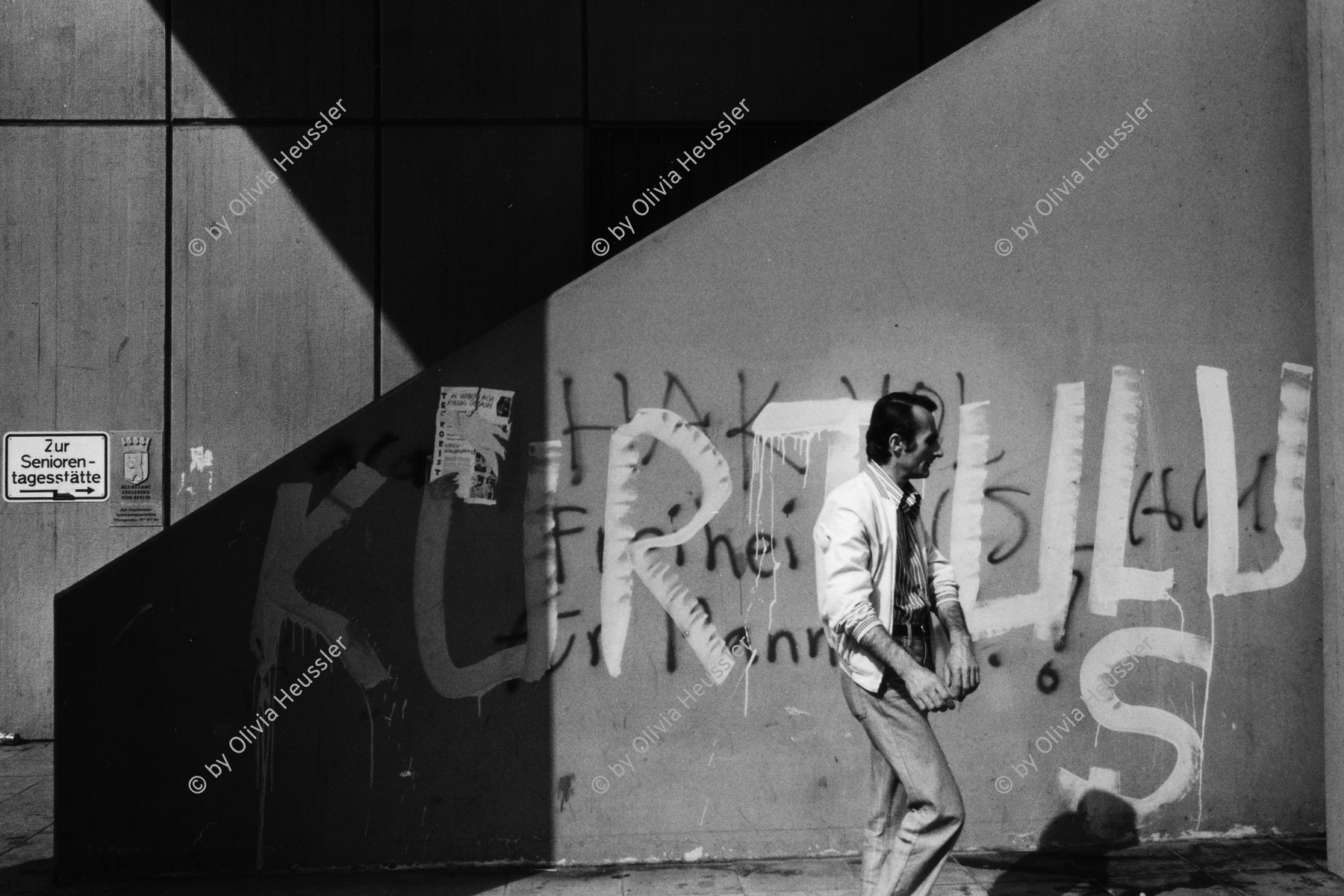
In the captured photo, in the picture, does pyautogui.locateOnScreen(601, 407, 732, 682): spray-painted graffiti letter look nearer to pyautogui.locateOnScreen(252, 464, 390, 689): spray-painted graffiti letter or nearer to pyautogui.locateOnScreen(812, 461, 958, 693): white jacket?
pyautogui.locateOnScreen(252, 464, 390, 689): spray-painted graffiti letter

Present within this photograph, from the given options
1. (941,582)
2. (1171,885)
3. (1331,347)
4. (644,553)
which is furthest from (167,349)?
(1331,347)

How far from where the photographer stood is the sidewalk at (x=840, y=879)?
4.50 metres

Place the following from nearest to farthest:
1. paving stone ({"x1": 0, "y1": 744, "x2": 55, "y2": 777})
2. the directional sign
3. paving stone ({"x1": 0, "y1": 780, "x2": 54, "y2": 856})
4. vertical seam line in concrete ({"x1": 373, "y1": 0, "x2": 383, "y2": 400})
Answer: paving stone ({"x1": 0, "y1": 780, "x2": 54, "y2": 856}) < paving stone ({"x1": 0, "y1": 744, "x2": 55, "y2": 777}) < the directional sign < vertical seam line in concrete ({"x1": 373, "y1": 0, "x2": 383, "y2": 400})

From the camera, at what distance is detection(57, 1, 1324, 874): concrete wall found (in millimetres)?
4758

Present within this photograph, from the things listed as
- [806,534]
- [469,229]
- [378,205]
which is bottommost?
[806,534]

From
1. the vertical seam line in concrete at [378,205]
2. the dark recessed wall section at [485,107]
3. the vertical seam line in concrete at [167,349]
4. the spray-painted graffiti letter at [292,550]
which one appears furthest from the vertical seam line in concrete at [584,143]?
the spray-painted graffiti letter at [292,550]

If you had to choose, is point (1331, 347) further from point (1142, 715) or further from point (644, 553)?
point (644, 553)

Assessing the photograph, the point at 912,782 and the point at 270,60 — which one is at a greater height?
the point at 270,60

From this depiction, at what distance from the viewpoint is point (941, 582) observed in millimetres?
3779

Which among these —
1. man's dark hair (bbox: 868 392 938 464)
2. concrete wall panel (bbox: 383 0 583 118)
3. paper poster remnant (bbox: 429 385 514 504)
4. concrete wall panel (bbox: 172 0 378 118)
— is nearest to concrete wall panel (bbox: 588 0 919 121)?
concrete wall panel (bbox: 383 0 583 118)

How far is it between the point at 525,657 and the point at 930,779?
192 cm

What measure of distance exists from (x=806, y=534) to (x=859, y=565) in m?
1.42

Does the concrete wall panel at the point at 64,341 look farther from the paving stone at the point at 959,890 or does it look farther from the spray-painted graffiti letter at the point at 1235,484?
the spray-painted graffiti letter at the point at 1235,484

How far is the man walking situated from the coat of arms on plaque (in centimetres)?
548
